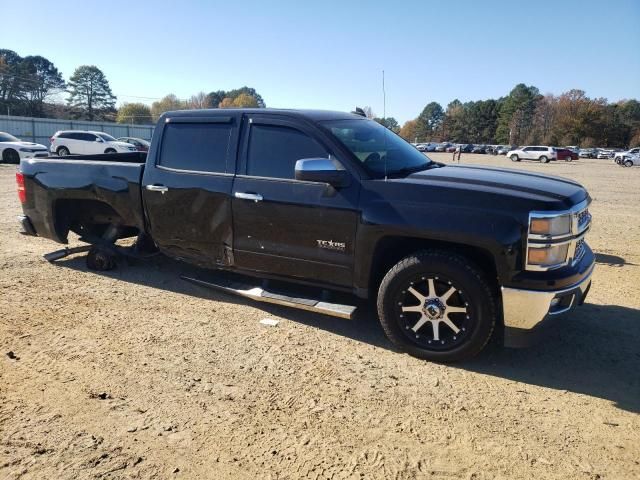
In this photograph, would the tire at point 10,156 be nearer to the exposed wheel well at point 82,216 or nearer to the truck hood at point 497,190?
the exposed wheel well at point 82,216

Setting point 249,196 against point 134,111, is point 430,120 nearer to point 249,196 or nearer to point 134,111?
point 134,111

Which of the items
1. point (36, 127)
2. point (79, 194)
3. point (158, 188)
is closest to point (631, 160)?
point (158, 188)

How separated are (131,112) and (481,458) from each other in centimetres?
10173

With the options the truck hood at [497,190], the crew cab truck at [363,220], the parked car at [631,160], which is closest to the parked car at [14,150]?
the crew cab truck at [363,220]

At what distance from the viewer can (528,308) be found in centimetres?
338

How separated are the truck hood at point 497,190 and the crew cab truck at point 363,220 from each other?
0.01 metres

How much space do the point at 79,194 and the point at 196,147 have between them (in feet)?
5.85

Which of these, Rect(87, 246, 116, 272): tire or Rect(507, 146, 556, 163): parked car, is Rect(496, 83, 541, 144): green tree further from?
Rect(87, 246, 116, 272): tire

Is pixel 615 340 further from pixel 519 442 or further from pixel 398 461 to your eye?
pixel 398 461

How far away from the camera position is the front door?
158 inches

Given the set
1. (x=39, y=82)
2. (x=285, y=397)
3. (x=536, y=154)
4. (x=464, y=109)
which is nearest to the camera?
(x=285, y=397)

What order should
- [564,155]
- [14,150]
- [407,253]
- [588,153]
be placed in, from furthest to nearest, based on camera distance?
[588,153] → [564,155] → [14,150] → [407,253]

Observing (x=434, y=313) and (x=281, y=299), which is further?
(x=281, y=299)

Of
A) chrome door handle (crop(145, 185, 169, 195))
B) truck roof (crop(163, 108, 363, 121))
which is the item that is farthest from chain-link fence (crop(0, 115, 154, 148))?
truck roof (crop(163, 108, 363, 121))
